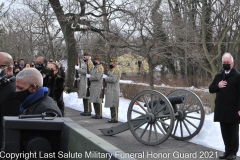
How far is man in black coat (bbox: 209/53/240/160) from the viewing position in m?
6.44

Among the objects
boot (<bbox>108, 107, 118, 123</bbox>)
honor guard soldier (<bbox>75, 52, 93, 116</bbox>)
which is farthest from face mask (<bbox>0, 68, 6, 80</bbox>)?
honor guard soldier (<bbox>75, 52, 93, 116</bbox>)

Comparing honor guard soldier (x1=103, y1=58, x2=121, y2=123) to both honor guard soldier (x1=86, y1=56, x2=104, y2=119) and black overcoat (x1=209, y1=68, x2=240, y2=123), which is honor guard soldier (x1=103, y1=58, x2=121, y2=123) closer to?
honor guard soldier (x1=86, y1=56, x2=104, y2=119)

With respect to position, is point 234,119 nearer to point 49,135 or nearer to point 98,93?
point 49,135

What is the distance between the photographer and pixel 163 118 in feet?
24.7

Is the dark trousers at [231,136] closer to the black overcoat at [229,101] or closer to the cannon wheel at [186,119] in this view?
the black overcoat at [229,101]

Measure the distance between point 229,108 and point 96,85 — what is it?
600 cm

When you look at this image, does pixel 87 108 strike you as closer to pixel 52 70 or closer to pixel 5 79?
pixel 52 70

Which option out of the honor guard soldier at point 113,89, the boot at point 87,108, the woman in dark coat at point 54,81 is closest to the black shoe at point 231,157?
the woman in dark coat at point 54,81

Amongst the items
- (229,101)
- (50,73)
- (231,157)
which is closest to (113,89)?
(50,73)

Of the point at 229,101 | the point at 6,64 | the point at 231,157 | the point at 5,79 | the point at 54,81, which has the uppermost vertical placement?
the point at 6,64

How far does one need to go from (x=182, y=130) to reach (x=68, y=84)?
12.9 metres

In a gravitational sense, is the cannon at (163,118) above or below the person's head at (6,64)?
below

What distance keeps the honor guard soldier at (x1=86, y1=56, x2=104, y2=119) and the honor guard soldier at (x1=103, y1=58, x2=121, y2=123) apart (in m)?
0.70

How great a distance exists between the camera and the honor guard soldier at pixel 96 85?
1159 centimetres
